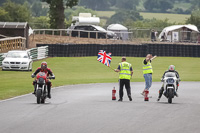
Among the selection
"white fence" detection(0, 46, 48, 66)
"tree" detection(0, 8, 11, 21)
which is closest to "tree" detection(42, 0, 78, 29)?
"white fence" detection(0, 46, 48, 66)

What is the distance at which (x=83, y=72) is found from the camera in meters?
40.9

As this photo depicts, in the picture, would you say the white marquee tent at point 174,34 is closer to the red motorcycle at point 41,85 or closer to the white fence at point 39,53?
the white fence at point 39,53

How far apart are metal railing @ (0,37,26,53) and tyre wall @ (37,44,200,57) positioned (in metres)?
2.07

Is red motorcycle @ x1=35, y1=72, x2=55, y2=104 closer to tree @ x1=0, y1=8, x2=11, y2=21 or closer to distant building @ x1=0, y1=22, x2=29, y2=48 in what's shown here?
distant building @ x1=0, y1=22, x2=29, y2=48

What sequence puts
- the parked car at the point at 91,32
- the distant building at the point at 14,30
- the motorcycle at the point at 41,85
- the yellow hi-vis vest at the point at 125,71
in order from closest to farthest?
the motorcycle at the point at 41,85, the yellow hi-vis vest at the point at 125,71, the distant building at the point at 14,30, the parked car at the point at 91,32

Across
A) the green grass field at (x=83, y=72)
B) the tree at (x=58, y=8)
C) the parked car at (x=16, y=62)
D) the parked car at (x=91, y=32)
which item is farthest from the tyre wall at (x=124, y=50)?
the tree at (x=58, y=8)

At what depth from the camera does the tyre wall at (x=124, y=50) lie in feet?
170

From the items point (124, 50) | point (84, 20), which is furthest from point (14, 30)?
point (84, 20)

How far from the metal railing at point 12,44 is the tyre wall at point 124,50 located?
2075 millimetres

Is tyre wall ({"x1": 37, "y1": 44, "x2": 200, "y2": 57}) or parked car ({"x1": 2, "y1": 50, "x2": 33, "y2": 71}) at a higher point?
tyre wall ({"x1": 37, "y1": 44, "x2": 200, "y2": 57})

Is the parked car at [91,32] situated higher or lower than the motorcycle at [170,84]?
higher

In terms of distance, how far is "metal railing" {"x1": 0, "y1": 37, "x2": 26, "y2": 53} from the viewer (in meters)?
48.0

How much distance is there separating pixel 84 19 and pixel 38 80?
5415 centimetres

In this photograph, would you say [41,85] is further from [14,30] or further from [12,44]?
[14,30]
